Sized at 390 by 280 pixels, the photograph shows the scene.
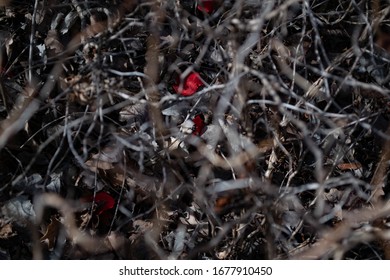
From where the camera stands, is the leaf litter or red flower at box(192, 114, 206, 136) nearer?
the leaf litter

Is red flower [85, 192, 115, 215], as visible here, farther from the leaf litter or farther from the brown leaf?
the brown leaf

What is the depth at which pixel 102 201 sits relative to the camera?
219cm

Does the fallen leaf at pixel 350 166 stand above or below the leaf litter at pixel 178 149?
below

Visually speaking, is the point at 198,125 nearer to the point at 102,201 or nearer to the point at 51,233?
the point at 102,201

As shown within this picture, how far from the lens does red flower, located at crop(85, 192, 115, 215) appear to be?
2180 millimetres

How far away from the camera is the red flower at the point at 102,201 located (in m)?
2.18

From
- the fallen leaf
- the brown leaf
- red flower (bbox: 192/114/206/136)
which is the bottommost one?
the fallen leaf

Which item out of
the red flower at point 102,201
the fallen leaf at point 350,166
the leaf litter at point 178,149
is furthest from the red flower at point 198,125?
the fallen leaf at point 350,166

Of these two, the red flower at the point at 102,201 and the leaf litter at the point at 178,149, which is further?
the red flower at the point at 102,201

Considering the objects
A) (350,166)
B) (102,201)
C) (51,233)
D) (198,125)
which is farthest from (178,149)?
(350,166)

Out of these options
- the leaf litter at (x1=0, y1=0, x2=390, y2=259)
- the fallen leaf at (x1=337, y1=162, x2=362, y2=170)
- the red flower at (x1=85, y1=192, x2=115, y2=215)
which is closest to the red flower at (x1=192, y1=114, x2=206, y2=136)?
the leaf litter at (x1=0, y1=0, x2=390, y2=259)

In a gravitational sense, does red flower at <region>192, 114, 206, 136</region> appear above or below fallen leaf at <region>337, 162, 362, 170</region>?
above

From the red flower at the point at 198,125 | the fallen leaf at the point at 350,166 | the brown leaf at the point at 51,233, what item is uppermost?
the red flower at the point at 198,125

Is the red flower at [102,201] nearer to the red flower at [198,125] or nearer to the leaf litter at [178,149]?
the leaf litter at [178,149]
